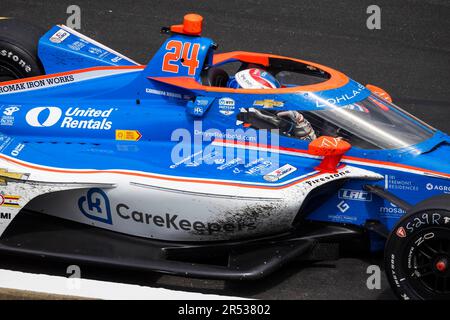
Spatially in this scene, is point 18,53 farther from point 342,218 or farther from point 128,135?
point 342,218

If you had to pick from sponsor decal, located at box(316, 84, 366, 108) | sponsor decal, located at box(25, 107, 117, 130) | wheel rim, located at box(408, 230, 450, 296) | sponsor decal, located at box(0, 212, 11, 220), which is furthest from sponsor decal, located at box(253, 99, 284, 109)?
sponsor decal, located at box(0, 212, 11, 220)

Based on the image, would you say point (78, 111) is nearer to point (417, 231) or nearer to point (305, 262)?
point (305, 262)

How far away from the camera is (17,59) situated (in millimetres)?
9320

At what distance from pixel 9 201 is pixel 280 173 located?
217cm

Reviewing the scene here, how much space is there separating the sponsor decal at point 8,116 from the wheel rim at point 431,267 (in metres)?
3.68

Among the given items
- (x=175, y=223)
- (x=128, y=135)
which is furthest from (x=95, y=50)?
(x=175, y=223)

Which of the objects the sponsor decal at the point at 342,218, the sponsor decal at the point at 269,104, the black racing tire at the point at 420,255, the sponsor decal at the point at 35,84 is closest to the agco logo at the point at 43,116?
the sponsor decal at the point at 35,84

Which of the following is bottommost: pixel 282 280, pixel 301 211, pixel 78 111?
pixel 282 280

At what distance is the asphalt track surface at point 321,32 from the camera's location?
11.7 meters

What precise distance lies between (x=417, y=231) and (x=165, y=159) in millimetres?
2137

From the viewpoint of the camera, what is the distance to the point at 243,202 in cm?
743

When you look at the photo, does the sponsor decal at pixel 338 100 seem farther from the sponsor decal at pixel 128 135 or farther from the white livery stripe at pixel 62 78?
the white livery stripe at pixel 62 78

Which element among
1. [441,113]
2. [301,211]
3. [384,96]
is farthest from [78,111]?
[441,113]

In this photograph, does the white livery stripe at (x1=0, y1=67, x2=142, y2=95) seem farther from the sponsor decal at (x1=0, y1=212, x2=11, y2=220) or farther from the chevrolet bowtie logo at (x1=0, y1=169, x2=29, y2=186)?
the sponsor decal at (x1=0, y1=212, x2=11, y2=220)
